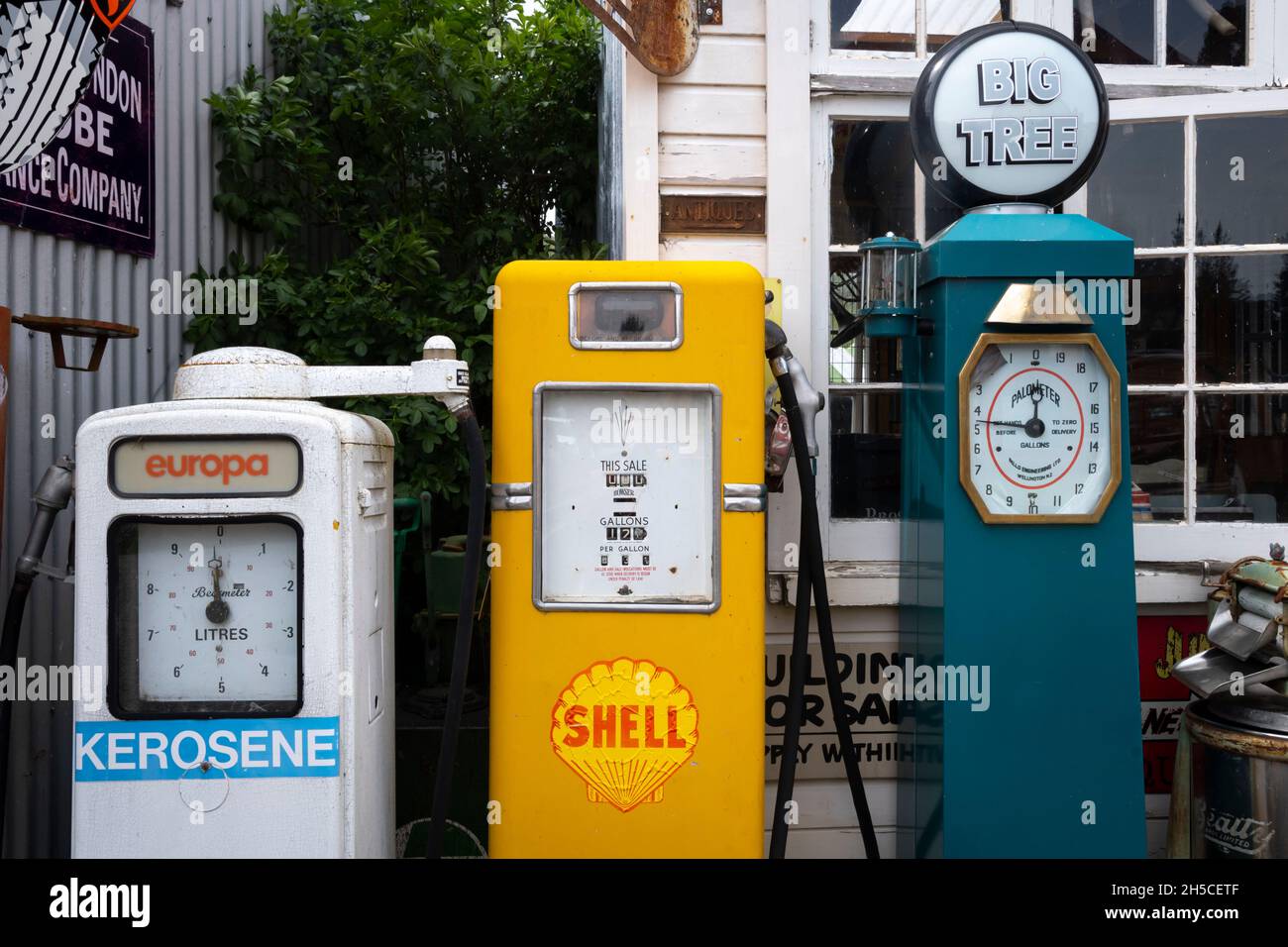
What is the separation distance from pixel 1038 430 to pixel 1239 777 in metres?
0.96

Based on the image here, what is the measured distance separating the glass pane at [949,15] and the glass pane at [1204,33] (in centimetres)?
55

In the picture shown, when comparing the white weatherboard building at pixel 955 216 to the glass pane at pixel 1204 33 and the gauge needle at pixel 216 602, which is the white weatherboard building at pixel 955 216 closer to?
the glass pane at pixel 1204 33

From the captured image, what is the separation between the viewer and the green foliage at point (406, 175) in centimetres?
379

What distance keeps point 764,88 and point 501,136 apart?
184 cm

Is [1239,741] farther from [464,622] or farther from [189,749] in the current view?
[189,749]

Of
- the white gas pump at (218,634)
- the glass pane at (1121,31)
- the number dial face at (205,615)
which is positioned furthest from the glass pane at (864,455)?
the number dial face at (205,615)

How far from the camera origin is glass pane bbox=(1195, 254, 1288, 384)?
3111 mm

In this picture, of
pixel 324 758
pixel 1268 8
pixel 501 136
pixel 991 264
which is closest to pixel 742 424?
pixel 991 264

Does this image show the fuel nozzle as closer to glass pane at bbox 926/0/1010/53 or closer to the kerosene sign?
the kerosene sign

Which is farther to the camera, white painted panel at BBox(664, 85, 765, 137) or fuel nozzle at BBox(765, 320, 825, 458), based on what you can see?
white painted panel at BBox(664, 85, 765, 137)

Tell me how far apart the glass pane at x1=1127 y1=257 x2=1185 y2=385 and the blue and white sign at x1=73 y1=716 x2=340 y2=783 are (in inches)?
101

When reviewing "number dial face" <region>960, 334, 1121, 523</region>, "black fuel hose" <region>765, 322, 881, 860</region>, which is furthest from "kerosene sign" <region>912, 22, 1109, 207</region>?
"black fuel hose" <region>765, 322, 881, 860</region>
